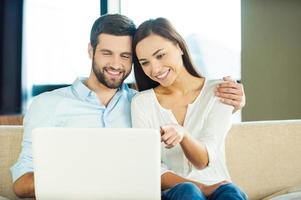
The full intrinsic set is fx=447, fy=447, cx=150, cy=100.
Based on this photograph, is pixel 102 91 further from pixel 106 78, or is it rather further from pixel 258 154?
pixel 258 154

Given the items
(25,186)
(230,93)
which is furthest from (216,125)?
(25,186)

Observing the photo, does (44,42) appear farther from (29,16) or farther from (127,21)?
(127,21)

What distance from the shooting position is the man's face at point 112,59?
1.39m

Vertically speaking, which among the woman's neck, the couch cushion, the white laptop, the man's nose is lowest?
the couch cushion

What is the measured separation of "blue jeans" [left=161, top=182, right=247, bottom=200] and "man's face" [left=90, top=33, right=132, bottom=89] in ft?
1.34

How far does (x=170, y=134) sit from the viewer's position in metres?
1.12

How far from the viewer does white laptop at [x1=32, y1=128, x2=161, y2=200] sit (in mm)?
1001

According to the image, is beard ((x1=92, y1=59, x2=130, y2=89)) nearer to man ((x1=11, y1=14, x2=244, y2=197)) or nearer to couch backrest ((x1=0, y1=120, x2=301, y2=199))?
man ((x1=11, y1=14, x2=244, y2=197))

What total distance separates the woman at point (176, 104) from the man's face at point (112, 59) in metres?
0.03

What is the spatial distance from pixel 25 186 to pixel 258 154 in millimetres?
785

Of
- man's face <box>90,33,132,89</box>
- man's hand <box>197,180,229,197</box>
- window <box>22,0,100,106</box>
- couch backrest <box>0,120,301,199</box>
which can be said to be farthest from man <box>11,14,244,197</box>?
window <box>22,0,100,106</box>

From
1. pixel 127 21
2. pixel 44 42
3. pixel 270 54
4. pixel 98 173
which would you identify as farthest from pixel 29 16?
pixel 98 173

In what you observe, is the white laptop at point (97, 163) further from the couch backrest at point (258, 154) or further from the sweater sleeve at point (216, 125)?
the couch backrest at point (258, 154)

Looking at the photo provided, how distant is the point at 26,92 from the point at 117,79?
5.94 feet
